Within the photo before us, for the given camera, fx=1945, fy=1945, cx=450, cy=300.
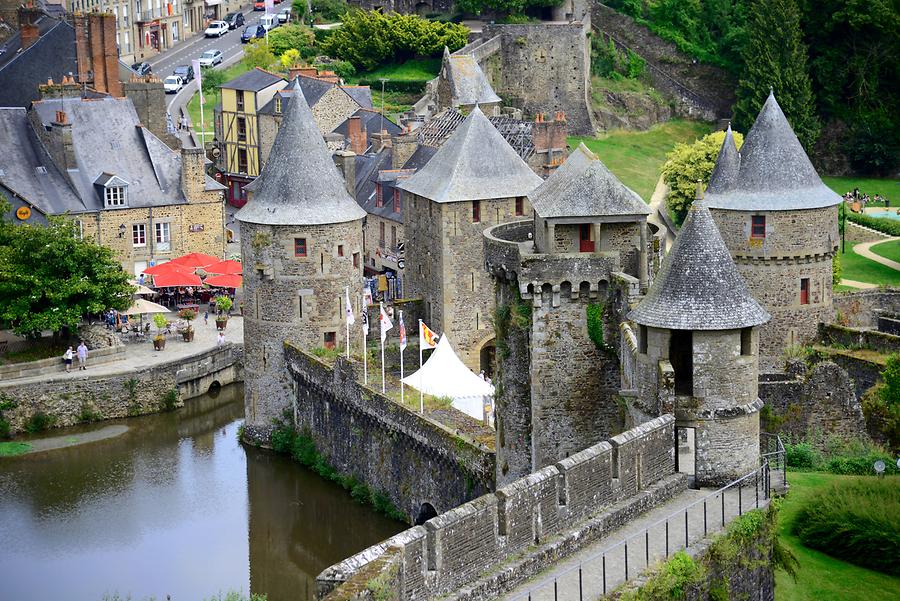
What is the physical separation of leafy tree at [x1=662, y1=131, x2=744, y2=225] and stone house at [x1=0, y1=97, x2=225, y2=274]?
16663 millimetres

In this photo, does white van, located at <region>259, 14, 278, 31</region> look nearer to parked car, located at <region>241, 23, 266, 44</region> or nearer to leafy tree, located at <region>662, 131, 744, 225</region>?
parked car, located at <region>241, 23, 266, 44</region>

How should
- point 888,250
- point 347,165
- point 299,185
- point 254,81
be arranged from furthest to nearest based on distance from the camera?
point 254,81, point 888,250, point 347,165, point 299,185

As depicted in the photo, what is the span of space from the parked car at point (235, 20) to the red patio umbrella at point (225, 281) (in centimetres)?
4302

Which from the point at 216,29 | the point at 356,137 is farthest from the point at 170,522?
the point at 216,29

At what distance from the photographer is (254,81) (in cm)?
8194

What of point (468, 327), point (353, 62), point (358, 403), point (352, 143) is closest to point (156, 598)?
point (358, 403)

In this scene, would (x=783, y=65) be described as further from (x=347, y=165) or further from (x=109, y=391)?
(x=109, y=391)

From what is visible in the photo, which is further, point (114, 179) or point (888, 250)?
point (888, 250)

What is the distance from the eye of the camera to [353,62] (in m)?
89.9

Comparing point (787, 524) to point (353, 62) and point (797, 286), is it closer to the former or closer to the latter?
point (797, 286)

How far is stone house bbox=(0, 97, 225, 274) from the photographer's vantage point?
65125 mm

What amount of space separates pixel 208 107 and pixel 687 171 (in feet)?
88.5

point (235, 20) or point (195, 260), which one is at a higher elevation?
point (235, 20)

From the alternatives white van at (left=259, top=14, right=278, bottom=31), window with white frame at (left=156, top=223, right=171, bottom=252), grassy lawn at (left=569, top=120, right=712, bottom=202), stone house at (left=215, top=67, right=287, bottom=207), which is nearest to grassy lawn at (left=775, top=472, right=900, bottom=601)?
window with white frame at (left=156, top=223, right=171, bottom=252)
